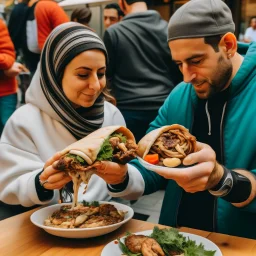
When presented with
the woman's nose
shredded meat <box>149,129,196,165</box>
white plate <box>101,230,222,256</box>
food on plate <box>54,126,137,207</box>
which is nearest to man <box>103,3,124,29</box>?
the woman's nose

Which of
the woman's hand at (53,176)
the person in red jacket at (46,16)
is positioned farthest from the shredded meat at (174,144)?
the person in red jacket at (46,16)

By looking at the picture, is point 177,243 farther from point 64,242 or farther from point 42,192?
point 42,192

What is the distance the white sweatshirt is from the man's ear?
3.16 ft

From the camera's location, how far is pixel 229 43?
6.57 feet

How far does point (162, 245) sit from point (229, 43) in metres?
1.05

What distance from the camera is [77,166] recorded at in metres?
1.61

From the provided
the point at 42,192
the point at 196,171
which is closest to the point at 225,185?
the point at 196,171

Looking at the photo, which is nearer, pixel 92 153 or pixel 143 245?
pixel 143 245

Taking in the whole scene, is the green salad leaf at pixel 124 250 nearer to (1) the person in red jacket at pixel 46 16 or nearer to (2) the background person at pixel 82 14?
(1) the person in red jacket at pixel 46 16

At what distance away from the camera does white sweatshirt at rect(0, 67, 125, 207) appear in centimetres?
205

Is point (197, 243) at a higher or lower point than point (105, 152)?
lower

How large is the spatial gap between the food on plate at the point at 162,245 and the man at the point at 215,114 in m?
0.32

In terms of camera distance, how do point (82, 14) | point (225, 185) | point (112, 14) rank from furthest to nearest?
point (112, 14)
point (82, 14)
point (225, 185)

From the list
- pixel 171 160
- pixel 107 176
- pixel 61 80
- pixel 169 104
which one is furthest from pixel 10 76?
pixel 171 160
